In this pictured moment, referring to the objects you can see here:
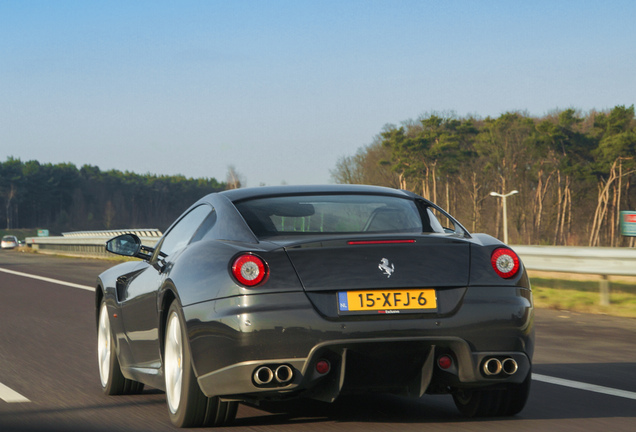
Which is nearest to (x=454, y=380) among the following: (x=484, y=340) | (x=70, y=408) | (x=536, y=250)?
(x=484, y=340)

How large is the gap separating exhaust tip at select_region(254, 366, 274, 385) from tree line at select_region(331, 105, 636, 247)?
261ft

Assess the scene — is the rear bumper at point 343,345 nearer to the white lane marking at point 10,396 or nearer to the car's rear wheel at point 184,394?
the car's rear wheel at point 184,394

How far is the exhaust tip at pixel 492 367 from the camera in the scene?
4.78m

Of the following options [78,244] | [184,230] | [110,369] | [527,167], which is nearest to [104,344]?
[110,369]

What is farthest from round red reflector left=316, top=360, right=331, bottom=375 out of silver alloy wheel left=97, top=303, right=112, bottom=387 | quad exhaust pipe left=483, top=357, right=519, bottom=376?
silver alloy wheel left=97, top=303, right=112, bottom=387

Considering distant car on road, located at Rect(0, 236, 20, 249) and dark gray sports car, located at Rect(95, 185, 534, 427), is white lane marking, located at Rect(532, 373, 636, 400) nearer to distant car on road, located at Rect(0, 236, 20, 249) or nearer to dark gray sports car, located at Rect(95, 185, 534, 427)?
dark gray sports car, located at Rect(95, 185, 534, 427)

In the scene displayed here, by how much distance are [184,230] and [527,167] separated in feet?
289

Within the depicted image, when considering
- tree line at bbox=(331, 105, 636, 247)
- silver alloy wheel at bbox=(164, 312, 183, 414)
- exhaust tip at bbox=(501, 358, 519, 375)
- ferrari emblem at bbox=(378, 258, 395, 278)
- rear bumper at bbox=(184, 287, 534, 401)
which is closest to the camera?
rear bumper at bbox=(184, 287, 534, 401)

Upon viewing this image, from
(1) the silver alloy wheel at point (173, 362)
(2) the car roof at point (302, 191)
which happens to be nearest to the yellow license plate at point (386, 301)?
(1) the silver alloy wheel at point (173, 362)

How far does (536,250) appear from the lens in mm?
14805

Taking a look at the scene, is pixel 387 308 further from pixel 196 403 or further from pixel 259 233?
pixel 196 403

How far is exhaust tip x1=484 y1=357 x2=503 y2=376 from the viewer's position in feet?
15.7

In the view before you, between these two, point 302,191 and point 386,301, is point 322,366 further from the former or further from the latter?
point 302,191

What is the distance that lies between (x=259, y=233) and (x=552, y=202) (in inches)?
3504
